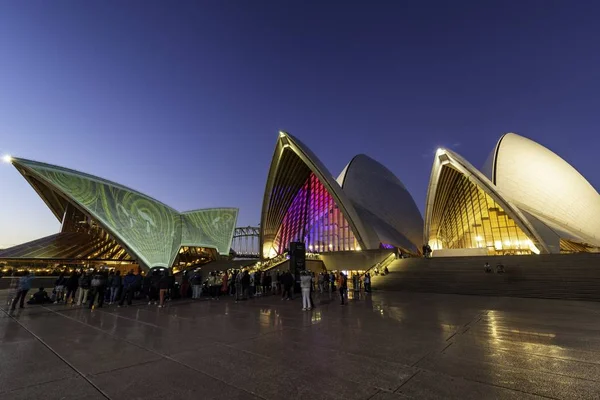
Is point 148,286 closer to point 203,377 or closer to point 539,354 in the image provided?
point 203,377

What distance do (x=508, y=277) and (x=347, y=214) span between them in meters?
16.1

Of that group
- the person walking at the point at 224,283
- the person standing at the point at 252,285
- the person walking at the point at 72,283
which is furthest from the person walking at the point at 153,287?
the person standing at the point at 252,285

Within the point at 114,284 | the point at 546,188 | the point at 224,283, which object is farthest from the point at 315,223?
the point at 114,284

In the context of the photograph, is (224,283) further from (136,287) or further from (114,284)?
(114,284)

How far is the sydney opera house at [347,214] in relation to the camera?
2644 cm

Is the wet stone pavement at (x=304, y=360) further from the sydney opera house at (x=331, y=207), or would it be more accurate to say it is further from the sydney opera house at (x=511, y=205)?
the sydney opera house at (x=331, y=207)

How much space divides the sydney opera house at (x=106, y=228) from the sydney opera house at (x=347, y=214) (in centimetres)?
11

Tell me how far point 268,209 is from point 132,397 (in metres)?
36.3

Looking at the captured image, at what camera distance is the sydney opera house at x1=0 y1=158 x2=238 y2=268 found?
1015 inches

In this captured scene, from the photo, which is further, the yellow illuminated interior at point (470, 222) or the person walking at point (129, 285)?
the yellow illuminated interior at point (470, 222)

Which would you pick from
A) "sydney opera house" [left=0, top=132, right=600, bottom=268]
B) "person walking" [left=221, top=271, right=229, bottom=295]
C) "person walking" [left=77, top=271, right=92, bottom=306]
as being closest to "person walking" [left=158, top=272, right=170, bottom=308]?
"person walking" [left=77, top=271, right=92, bottom=306]

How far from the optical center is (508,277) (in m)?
15.5

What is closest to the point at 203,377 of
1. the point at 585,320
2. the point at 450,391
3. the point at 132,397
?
the point at 132,397

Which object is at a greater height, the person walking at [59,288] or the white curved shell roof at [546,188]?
the white curved shell roof at [546,188]
